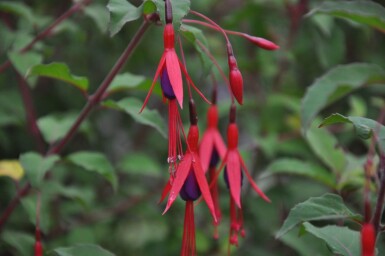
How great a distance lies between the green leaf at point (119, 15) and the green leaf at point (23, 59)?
47 cm

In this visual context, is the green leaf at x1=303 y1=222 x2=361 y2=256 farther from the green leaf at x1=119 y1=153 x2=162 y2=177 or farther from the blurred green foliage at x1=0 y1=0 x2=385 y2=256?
the green leaf at x1=119 y1=153 x2=162 y2=177

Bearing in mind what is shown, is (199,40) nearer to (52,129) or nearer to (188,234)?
(188,234)

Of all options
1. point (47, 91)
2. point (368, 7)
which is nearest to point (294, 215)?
point (368, 7)

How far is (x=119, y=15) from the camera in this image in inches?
39.1

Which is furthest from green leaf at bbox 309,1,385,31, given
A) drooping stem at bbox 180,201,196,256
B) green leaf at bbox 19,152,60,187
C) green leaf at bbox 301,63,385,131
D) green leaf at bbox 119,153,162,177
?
green leaf at bbox 119,153,162,177

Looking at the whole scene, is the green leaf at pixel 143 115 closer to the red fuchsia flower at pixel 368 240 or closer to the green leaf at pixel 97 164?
the green leaf at pixel 97 164

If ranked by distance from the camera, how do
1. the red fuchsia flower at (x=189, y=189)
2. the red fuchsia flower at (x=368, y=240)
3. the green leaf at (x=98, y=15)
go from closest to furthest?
the red fuchsia flower at (x=368, y=240) < the red fuchsia flower at (x=189, y=189) < the green leaf at (x=98, y=15)

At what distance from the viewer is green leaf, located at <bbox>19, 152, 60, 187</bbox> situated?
1.23 m

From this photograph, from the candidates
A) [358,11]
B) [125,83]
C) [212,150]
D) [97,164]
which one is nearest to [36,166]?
[97,164]

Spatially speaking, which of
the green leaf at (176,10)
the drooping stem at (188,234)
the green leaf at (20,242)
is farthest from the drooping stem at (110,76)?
the drooping stem at (188,234)

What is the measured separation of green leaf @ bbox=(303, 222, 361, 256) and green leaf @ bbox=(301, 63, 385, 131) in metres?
0.26

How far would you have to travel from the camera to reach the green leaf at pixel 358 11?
3.91 ft

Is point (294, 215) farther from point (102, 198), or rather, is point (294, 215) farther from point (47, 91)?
point (47, 91)

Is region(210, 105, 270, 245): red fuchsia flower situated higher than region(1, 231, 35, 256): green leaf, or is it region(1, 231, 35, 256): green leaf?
region(210, 105, 270, 245): red fuchsia flower
